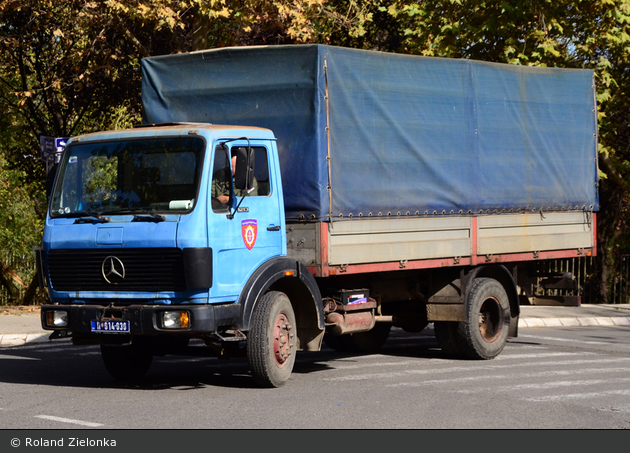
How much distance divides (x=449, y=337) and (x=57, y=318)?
5.23m

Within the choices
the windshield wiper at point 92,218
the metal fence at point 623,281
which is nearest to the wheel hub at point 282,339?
the windshield wiper at point 92,218

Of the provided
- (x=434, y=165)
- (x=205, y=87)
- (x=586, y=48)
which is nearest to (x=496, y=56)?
(x=586, y=48)

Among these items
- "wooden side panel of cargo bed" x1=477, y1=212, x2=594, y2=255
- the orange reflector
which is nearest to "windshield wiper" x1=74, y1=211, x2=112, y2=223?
the orange reflector

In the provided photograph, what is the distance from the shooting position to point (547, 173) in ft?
42.1

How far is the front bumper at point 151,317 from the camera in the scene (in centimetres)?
847

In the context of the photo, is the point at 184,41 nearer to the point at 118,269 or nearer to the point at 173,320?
the point at 118,269

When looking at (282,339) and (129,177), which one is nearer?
(129,177)

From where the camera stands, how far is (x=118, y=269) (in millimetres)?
8789

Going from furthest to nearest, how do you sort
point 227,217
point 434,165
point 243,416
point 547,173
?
point 547,173, point 434,165, point 227,217, point 243,416

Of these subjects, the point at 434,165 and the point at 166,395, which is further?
the point at 434,165

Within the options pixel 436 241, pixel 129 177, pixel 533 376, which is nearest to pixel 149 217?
pixel 129 177

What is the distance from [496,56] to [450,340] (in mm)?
9665

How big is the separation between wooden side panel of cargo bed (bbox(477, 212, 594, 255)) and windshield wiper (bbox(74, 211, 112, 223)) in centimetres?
498

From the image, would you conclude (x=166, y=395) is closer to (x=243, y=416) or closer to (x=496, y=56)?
(x=243, y=416)
